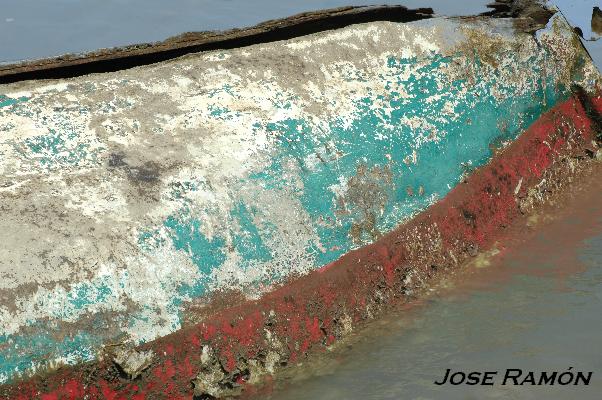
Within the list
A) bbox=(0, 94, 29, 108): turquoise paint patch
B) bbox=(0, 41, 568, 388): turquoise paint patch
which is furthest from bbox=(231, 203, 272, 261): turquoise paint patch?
bbox=(0, 94, 29, 108): turquoise paint patch

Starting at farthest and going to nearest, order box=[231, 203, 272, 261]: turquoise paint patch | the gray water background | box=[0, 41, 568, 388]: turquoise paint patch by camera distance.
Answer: the gray water background, box=[231, 203, 272, 261]: turquoise paint patch, box=[0, 41, 568, 388]: turquoise paint patch

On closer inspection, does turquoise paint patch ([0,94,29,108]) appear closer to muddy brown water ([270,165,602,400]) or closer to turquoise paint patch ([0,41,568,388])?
turquoise paint patch ([0,41,568,388])

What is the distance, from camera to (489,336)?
2.91m

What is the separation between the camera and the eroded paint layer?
2.47 m

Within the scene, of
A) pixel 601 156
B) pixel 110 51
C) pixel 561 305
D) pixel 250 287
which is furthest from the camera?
pixel 601 156

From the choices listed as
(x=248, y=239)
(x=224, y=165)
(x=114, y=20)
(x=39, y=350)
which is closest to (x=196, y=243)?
(x=248, y=239)

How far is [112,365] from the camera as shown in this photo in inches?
96.8

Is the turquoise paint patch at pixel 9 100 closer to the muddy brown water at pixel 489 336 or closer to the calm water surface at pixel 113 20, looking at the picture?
the muddy brown water at pixel 489 336

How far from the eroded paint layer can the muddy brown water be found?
180 millimetres

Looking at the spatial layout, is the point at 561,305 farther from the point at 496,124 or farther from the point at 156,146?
the point at 156,146

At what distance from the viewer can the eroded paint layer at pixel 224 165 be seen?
2.47 meters

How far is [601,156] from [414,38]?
123cm

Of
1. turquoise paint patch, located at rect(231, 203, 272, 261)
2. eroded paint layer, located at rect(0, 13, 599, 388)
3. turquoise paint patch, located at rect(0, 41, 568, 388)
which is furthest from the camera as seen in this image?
turquoise paint patch, located at rect(231, 203, 272, 261)

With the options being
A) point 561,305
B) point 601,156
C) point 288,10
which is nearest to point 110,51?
point 561,305
